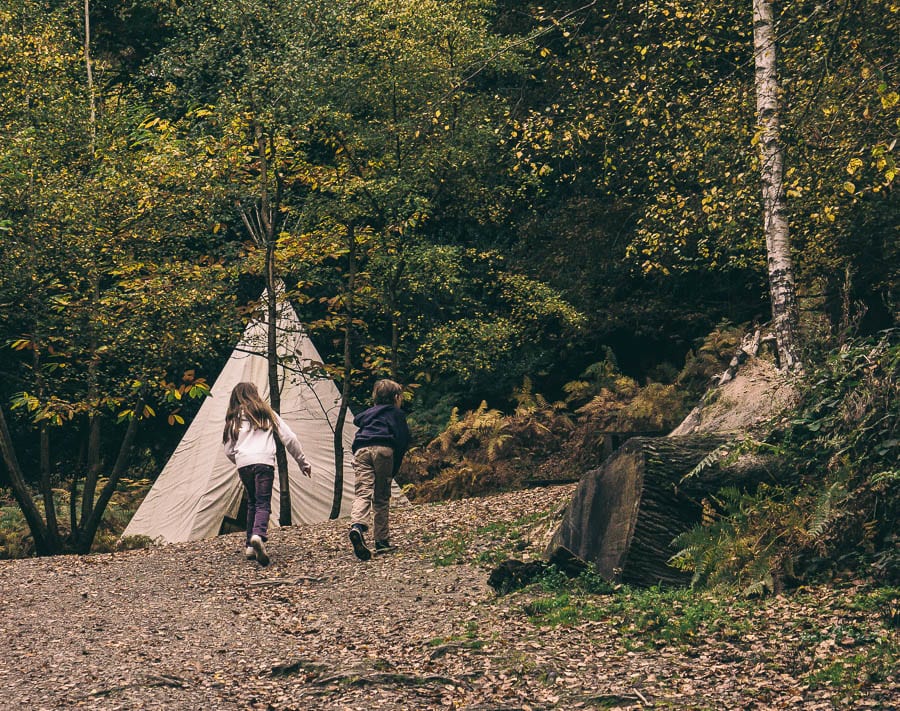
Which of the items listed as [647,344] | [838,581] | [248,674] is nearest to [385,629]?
[248,674]

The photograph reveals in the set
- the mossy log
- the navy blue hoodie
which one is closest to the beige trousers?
the navy blue hoodie

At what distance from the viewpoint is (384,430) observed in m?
10.6

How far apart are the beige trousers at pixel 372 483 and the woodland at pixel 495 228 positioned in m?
3.32

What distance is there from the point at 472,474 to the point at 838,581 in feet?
34.2

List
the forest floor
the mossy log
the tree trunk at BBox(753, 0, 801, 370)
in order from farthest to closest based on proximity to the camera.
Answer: the tree trunk at BBox(753, 0, 801, 370), the mossy log, the forest floor

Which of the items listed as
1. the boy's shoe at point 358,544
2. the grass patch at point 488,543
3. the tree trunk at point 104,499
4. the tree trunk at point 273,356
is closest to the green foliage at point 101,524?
the tree trunk at point 104,499

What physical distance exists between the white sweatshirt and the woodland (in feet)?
8.53

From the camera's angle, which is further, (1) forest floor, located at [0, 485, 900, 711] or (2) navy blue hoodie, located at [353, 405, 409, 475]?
(2) navy blue hoodie, located at [353, 405, 409, 475]

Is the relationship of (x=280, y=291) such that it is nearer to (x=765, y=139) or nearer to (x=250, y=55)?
(x=250, y=55)

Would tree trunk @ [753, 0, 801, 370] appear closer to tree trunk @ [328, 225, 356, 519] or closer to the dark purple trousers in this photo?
the dark purple trousers

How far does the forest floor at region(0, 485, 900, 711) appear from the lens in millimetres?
5965

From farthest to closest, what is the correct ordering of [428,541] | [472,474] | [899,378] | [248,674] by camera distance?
[472,474] → [428,541] → [899,378] → [248,674]

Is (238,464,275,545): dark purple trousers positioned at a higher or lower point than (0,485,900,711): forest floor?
higher

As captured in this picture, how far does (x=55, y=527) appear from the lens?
14.4m
